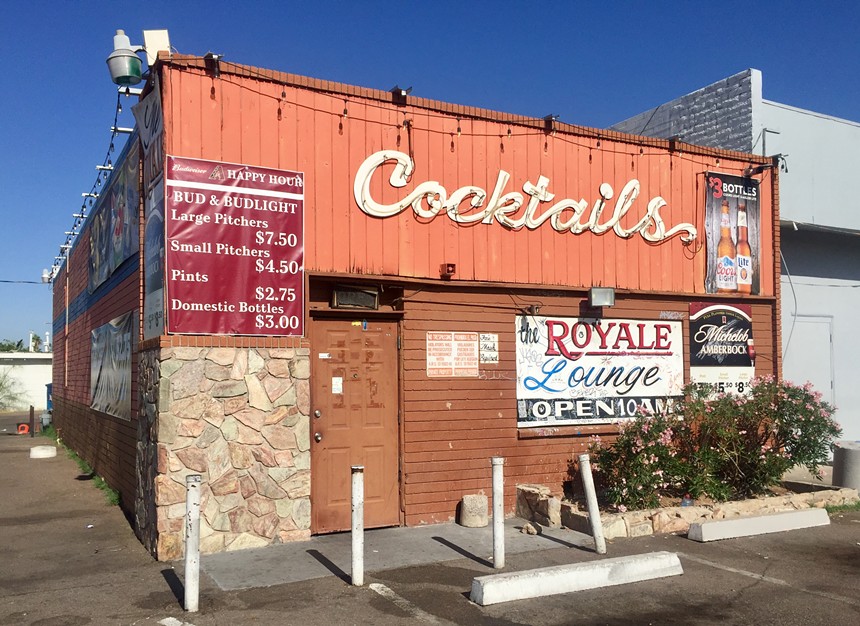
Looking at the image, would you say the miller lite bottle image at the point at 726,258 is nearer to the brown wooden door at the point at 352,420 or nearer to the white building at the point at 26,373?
the brown wooden door at the point at 352,420

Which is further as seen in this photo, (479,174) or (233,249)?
(479,174)

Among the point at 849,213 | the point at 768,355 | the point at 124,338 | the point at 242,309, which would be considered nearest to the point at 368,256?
the point at 242,309

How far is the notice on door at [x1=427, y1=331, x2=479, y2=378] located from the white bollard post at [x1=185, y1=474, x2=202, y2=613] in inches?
155

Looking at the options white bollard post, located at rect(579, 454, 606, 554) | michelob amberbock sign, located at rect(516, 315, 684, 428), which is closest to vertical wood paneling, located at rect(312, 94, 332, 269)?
michelob amberbock sign, located at rect(516, 315, 684, 428)

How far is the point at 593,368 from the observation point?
10906mm

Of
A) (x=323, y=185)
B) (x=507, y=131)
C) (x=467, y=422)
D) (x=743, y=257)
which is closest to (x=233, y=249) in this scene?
(x=323, y=185)

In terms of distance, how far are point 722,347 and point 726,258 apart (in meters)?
1.36

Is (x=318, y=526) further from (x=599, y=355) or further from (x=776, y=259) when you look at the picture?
(x=776, y=259)

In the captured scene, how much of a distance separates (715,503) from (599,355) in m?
2.39

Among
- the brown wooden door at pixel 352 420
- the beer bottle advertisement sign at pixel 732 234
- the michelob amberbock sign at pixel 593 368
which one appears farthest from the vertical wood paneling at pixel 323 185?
the beer bottle advertisement sign at pixel 732 234

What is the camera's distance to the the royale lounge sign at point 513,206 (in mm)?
9602

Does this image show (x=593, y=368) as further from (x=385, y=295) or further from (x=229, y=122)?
(x=229, y=122)

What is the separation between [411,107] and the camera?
9.89m

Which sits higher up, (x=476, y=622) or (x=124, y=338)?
(x=124, y=338)
